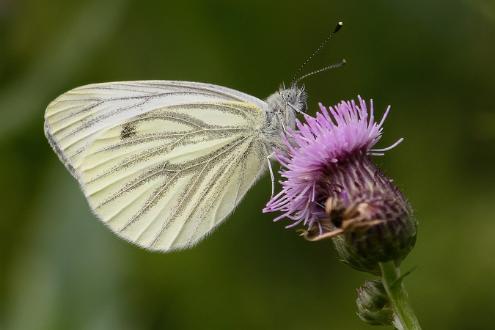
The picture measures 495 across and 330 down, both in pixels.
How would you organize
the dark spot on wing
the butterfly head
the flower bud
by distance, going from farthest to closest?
1. the dark spot on wing
2. the butterfly head
3. the flower bud

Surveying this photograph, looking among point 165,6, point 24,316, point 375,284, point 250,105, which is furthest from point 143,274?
point 375,284

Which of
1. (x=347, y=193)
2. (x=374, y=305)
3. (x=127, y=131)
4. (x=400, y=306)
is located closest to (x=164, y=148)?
(x=127, y=131)

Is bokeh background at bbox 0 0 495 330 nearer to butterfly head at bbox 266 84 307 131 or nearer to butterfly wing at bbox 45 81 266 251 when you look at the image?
butterfly wing at bbox 45 81 266 251

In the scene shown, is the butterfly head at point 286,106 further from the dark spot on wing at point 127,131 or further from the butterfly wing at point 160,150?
the dark spot on wing at point 127,131

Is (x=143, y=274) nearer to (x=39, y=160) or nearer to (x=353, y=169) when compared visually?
(x=39, y=160)

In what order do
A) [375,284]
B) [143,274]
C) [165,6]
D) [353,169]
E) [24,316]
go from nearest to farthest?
[375,284] < [353,169] < [24,316] < [143,274] < [165,6]

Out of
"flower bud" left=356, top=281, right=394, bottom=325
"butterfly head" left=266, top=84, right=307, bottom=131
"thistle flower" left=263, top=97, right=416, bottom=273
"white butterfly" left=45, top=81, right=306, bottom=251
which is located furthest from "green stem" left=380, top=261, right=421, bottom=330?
"white butterfly" left=45, top=81, right=306, bottom=251
